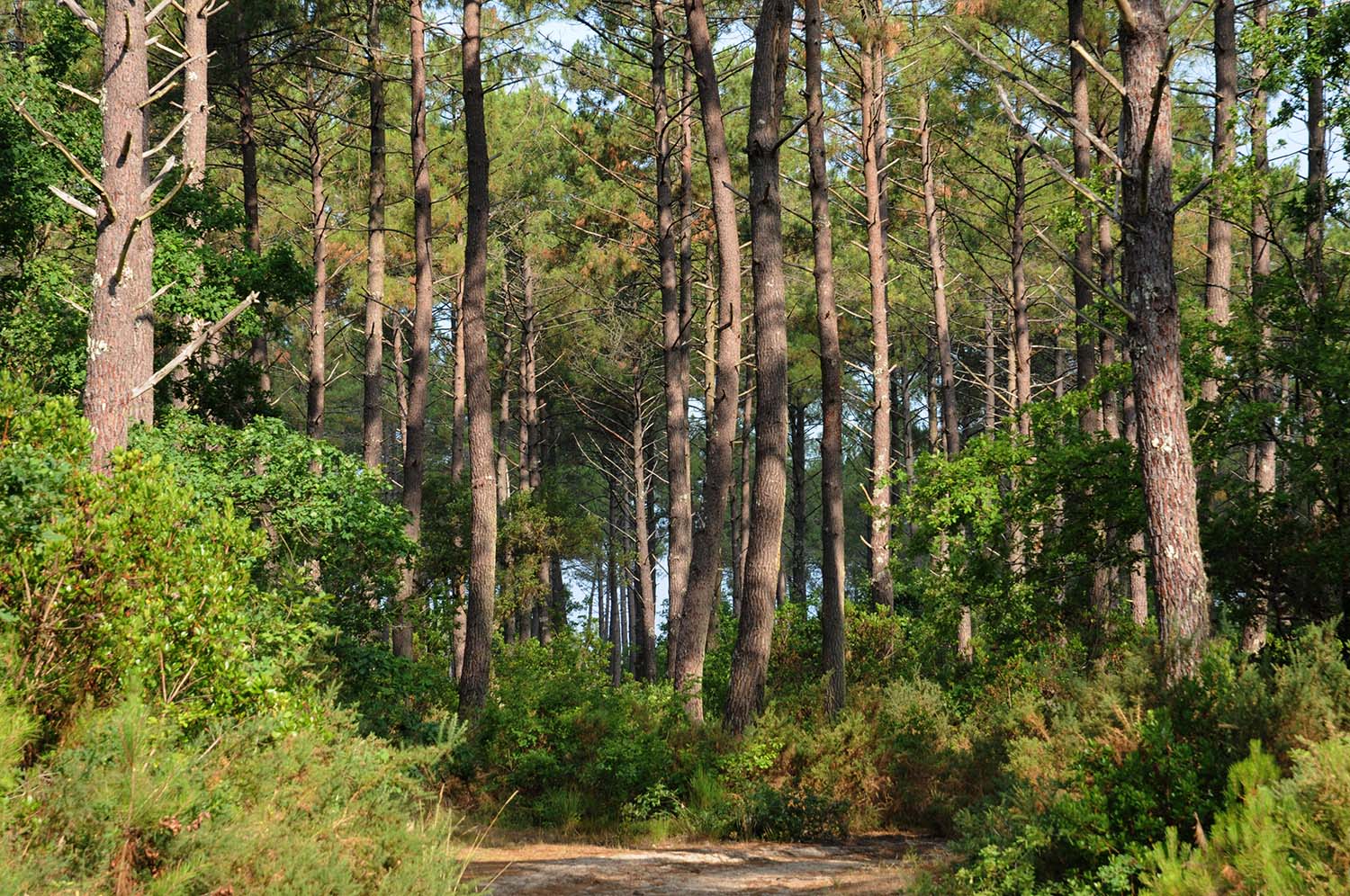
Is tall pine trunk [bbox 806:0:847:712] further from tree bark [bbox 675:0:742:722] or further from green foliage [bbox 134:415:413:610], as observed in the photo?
green foliage [bbox 134:415:413:610]

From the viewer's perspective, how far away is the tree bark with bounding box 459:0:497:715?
52.5 feet

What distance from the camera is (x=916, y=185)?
2883 centimetres

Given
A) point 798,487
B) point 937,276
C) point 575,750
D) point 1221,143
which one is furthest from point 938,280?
point 798,487

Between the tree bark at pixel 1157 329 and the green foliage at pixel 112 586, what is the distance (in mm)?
6390

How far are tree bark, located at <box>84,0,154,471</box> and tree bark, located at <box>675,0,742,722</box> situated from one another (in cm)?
685

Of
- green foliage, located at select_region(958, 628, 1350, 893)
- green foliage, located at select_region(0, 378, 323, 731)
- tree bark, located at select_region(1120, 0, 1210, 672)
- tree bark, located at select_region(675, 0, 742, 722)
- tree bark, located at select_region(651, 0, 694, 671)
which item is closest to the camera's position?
green foliage, located at select_region(958, 628, 1350, 893)

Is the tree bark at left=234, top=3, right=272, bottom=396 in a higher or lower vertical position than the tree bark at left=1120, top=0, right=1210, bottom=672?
higher

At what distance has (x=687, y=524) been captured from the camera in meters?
20.7

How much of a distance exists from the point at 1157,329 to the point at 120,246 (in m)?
9.16

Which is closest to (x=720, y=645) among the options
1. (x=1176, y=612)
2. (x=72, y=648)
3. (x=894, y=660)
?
(x=894, y=660)

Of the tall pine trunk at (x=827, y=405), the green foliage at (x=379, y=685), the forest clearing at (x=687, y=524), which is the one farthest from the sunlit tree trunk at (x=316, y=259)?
the tall pine trunk at (x=827, y=405)

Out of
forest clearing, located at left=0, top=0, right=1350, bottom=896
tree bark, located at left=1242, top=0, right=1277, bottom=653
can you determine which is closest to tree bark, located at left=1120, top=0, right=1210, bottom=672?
forest clearing, located at left=0, top=0, right=1350, bottom=896

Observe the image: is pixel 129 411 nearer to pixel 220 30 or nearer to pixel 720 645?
pixel 220 30

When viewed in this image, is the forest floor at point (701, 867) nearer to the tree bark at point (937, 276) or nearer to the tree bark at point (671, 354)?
the tree bark at point (671, 354)
